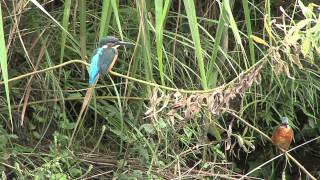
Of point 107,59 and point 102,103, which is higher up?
point 107,59

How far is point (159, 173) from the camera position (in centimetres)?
171

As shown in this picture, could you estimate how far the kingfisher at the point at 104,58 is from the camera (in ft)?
4.09

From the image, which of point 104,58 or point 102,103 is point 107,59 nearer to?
point 104,58

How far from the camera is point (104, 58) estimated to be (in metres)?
1.25

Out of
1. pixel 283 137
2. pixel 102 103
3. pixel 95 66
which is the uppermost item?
pixel 95 66

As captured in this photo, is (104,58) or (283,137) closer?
(104,58)

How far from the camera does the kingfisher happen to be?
125 cm

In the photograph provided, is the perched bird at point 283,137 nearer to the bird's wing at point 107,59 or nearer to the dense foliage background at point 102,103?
the dense foliage background at point 102,103

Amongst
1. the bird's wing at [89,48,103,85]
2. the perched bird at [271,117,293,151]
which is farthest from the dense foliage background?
the bird's wing at [89,48,103,85]

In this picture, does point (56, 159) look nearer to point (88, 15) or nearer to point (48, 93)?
point (48, 93)

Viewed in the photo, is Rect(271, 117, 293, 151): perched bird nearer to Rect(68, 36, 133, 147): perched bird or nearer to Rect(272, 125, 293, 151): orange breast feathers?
Rect(272, 125, 293, 151): orange breast feathers

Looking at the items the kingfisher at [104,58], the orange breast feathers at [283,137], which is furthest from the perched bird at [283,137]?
the kingfisher at [104,58]

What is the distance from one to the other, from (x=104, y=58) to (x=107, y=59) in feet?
0.03

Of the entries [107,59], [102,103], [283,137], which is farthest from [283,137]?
[107,59]
